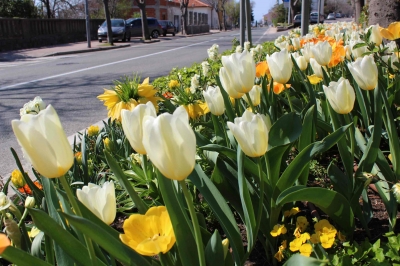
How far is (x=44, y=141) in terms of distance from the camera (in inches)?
32.4

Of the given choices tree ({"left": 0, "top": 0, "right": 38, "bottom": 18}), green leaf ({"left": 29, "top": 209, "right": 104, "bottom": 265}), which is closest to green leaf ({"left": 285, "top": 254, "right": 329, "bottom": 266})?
green leaf ({"left": 29, "top": 209, "right": 104, "bottom": 265})

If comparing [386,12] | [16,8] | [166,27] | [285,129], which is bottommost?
[285,129]

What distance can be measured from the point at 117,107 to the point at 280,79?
79 centimetres

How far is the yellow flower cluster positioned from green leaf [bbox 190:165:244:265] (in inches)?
11.9

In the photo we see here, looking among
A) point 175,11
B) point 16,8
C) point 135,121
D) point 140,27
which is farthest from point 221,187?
point 175,11

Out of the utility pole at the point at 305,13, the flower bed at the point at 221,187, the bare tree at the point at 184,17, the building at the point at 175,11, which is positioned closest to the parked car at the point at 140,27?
the bare tree at the point at 184,17

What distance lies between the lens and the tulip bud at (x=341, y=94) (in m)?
1.43

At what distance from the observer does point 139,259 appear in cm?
99

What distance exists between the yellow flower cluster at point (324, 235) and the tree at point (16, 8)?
1087 inches

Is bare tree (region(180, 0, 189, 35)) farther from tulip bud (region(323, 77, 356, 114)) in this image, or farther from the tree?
tulip bud (region(323, 77, 356, 114))

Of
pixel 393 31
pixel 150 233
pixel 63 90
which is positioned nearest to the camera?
pixel 150 233

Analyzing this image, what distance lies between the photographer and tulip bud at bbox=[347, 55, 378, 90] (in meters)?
1.56

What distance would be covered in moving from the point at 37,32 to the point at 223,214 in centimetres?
2400

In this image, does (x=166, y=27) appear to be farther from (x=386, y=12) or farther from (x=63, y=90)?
(x=386, y=12)
